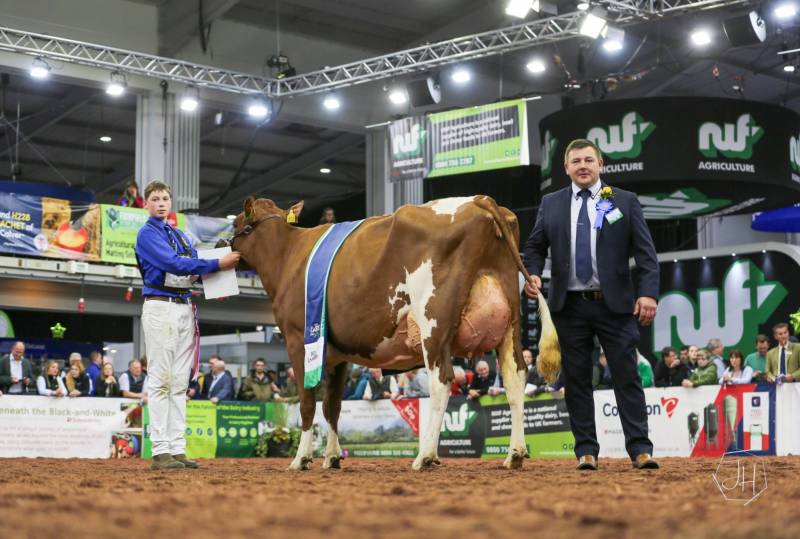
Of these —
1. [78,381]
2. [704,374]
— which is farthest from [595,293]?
[78,381]

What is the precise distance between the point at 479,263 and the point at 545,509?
3.65 meters

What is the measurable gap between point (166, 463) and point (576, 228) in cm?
341

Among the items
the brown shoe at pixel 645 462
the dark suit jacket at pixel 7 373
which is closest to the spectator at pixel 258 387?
Result: the dark suit jacket at pixel 7 373

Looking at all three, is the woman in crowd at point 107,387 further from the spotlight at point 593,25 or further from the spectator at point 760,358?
the spectator at point 760,358

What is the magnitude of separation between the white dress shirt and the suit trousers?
9 cm

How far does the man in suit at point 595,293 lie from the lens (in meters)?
6.67

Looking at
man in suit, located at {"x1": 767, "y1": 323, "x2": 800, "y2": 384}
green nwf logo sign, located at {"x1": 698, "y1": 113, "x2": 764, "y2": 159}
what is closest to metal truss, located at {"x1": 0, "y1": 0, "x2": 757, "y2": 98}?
green nwf logo sign, located at {"x1": 698, "y1": 113, "x2": 764, "y2": 159}

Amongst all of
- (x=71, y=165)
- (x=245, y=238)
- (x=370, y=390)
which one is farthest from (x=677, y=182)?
(x=71, y=165)

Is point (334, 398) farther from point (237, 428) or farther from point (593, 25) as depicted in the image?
point (593, 25)

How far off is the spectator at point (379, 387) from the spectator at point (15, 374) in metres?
5.21

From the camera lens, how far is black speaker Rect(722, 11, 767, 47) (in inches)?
742

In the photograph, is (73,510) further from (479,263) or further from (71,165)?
(71,165)

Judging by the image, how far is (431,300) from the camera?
23.2 ft

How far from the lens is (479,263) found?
716cm
